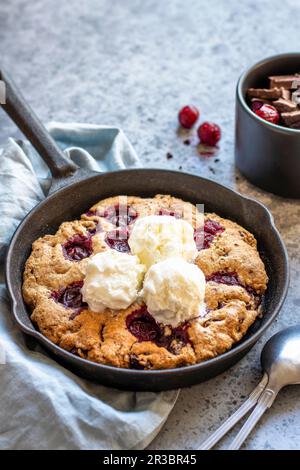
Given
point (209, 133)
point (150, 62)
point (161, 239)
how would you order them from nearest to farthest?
1. point (161, 239)
2. point (209, 133)
3. point (150, 62)

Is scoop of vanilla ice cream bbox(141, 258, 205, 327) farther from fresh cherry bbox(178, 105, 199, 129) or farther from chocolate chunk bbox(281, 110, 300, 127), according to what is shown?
fresh cherry bbox(178, 105, 199, 129)

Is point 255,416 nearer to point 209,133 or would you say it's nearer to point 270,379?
point 270,379

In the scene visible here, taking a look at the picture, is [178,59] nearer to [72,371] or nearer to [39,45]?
[39,45]

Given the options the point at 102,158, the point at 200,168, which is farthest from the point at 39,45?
the point at 200,168

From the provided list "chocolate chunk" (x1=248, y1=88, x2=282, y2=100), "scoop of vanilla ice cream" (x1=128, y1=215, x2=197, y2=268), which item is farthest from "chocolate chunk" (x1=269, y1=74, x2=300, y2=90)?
"scoop of vanilla ice cream" (x1=128, y1=215, x2=197, y2=268)

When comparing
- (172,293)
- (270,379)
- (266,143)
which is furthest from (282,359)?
(266,143)

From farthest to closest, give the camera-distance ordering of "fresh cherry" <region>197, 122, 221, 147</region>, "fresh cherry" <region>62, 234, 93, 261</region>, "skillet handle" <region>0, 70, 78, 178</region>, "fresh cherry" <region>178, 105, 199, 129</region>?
"fresh cherry" <region>178, 105, 199, 129</region> → "fresh cherry" <region>197, 122, 221, 147</region> → "skillet handle" <region>0, 70, 78, 178</region> → "fresh cherry" <region>62, 234, 93, 261</region>

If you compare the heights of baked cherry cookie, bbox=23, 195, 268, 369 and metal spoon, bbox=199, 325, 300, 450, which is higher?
baked cherry cookie, bbox=23, 195, 268, 369
